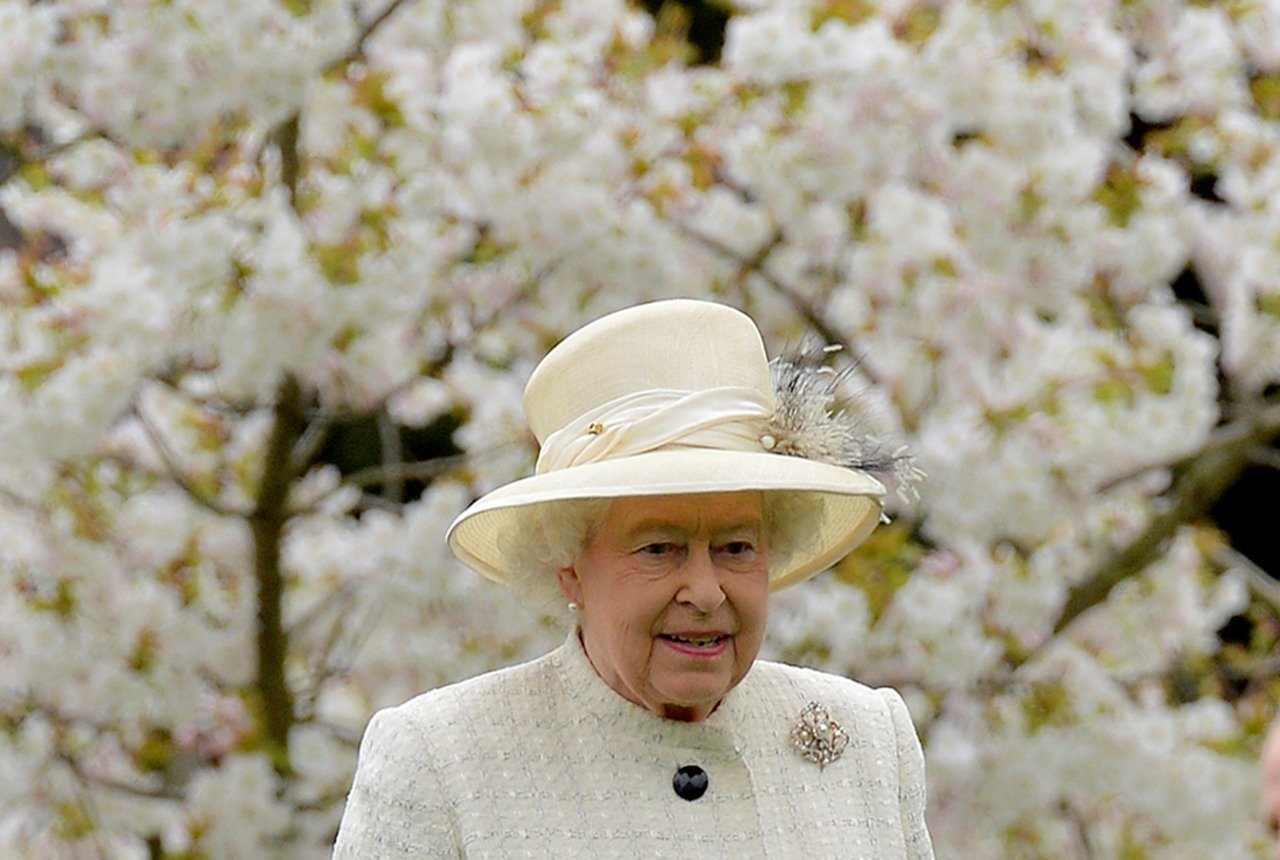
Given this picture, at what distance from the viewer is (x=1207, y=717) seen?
599 centimetres

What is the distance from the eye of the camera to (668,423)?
7.59 feet

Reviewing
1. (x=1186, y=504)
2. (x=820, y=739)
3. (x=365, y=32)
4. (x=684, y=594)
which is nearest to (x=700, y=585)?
(x=684, y=594)

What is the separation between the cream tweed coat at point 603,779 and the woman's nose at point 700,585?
0.57 ft

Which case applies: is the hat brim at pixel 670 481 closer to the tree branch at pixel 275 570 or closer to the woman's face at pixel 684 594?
the woman's face at pixel 684 594

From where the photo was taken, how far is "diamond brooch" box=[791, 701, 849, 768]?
243 centimetres

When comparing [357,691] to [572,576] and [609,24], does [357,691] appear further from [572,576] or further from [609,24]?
[572,576]

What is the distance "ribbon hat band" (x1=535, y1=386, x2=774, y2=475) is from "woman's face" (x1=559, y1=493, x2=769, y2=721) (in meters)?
0.06

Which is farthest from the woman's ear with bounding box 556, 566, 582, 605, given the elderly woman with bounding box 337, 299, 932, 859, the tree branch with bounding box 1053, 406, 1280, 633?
the tree branch with bounding box 1053, 406, 1280, 633

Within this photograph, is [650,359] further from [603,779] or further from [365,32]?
[365,32]

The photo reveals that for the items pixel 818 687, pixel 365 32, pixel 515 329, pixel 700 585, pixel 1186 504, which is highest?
pixel 700 585

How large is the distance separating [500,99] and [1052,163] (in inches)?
53.5

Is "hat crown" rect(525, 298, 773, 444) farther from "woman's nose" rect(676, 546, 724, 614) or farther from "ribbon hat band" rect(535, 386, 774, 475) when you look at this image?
"woman's nose" rect(676, 546, 724, 614)

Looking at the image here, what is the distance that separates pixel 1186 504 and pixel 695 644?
3552mm

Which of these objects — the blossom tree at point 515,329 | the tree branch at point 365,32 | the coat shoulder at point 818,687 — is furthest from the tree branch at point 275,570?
the coat shoulder at point 818,687
